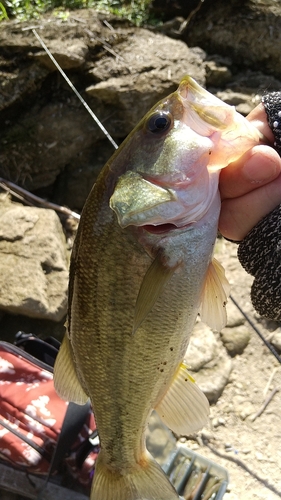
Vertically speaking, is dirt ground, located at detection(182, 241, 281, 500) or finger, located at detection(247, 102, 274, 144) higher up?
finger, located at detection(247, 102, 274, 144)

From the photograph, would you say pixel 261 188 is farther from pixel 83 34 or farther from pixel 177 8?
pixel 177 8

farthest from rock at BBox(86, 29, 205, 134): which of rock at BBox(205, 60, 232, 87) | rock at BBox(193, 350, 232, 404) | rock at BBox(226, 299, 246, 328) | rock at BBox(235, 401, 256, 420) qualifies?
rock at BBox(235, 401, 256, 420)

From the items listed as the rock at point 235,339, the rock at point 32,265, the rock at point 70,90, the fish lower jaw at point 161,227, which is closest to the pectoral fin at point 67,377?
the fish lower jaw at point 161,227

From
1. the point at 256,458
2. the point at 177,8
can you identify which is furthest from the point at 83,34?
the point at 256,458

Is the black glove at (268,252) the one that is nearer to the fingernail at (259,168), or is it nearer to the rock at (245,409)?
the fingernail at (259,168)

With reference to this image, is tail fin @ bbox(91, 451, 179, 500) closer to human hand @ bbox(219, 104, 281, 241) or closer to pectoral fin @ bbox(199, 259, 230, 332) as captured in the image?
pectoral fin @ bbox(199, 259, 230, 332)
